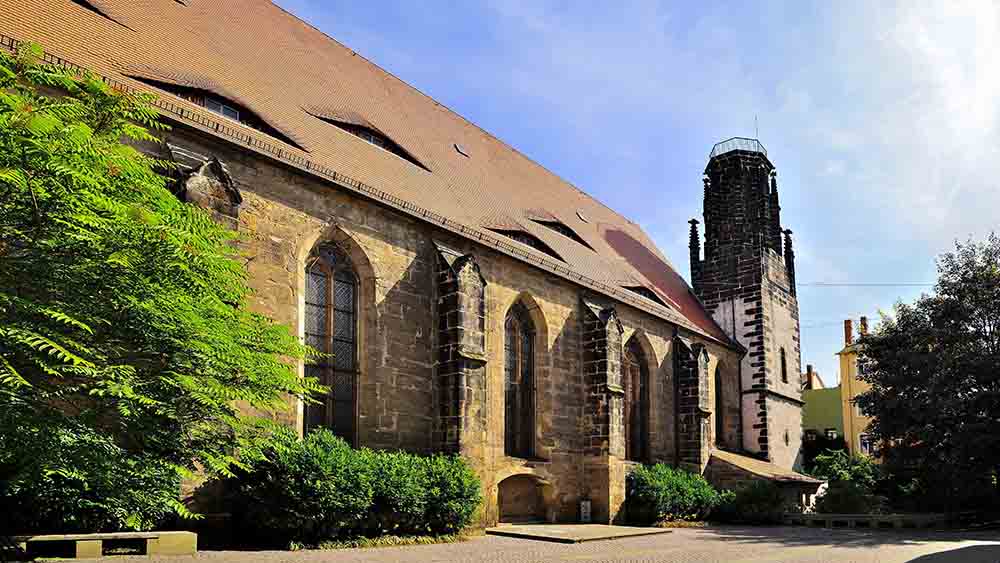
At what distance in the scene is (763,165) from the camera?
32.6m

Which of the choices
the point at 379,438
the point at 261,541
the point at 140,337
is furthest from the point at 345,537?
the point at 140,337

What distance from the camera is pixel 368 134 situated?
61.2ft

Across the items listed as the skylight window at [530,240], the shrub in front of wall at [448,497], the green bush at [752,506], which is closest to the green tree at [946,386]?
the green bush at [752,506]

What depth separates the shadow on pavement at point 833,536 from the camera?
16172 mm

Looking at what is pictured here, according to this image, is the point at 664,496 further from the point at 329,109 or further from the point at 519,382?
the point at 329,109

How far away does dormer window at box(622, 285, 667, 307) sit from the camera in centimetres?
2478

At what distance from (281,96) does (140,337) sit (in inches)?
434

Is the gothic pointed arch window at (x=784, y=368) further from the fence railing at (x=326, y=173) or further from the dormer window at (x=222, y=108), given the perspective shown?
the dormer window at (x=222, y=108)

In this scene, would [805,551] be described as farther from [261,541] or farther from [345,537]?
[261,541]

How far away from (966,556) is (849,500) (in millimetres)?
8850

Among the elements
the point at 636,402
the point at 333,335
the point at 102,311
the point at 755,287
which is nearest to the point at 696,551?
the point at 333,335

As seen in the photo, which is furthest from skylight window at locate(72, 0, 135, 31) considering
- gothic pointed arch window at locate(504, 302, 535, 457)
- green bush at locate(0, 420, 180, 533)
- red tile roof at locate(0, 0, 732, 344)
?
gothic pointed arch window at locate(504, 302, 535, 457)

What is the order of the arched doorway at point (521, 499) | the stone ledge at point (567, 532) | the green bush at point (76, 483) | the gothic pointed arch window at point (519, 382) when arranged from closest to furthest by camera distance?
the green bush at point (76, 483)
the stone ledge at point (567, 532)
the arched doorway at point (521, 499)
the gothic pointed arch window at point (519, 382)

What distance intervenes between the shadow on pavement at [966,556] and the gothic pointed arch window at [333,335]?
9030 mm
